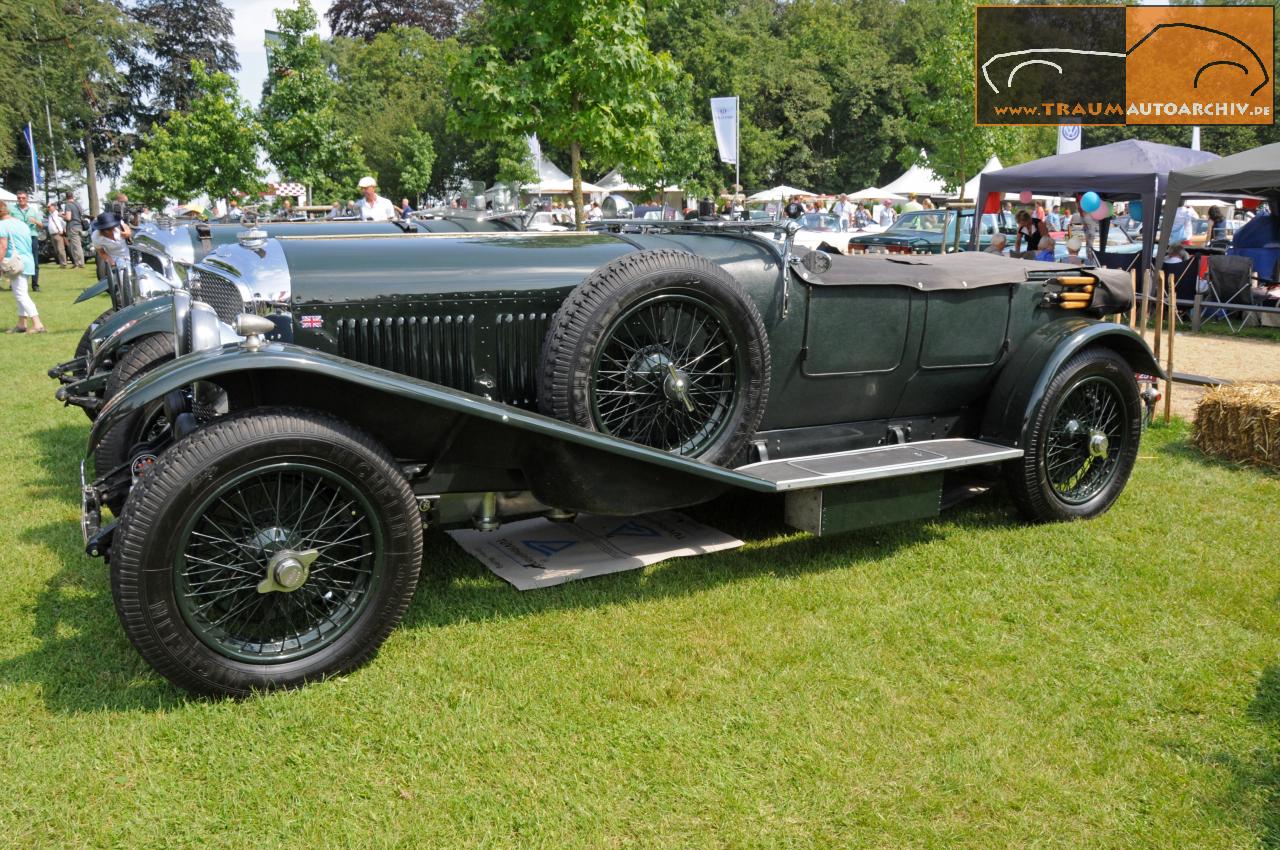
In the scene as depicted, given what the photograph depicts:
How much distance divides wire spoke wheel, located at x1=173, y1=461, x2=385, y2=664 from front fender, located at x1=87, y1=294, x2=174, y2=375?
250cm

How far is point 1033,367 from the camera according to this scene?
4.78m

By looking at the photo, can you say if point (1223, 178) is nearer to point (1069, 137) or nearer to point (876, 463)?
point (1069, 137)

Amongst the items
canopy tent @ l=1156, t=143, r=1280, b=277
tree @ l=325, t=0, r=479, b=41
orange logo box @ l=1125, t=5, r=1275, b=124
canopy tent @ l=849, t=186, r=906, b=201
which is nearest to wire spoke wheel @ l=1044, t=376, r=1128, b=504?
canopy tent @ l=1156, t=143, r=1280, b=277

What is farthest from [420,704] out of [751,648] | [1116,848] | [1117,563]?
[1117,563]

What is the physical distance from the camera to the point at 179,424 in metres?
3.71

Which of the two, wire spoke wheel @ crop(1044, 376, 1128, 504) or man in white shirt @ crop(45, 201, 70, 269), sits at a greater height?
man in white shirt @ crop(45, 201, 70, 269)

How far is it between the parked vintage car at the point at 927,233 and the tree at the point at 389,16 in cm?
5176

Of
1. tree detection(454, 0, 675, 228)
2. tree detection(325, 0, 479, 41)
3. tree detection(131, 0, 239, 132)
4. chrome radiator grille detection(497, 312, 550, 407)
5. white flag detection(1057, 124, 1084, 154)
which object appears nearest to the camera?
chrome radiator grille detection(497, 312, 550, 407)

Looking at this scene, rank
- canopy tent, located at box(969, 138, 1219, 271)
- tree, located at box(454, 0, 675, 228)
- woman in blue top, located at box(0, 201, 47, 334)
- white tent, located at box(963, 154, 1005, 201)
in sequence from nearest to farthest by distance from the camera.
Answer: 1. tree, located at box(454, 0, 675, 228)
2. woman in blue top, located at box(0, 201, 47, 334)
3. canopy tent, located at box(969, 138, 1219, 271)
4. white tent, located at box(963, 154, 1005, 201)

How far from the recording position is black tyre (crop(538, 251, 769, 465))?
3.58m

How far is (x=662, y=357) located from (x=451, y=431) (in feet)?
2.92

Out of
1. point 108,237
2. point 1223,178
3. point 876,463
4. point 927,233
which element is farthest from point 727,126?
point 876,463

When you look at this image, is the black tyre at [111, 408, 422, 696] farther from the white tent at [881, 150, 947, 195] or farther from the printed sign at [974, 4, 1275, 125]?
the white tent at [881, 150, 947, 195]

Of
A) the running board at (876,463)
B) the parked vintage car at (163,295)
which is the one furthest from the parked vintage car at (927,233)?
the running board at (876,463)
